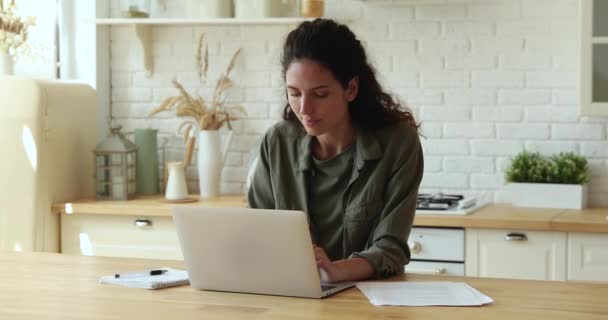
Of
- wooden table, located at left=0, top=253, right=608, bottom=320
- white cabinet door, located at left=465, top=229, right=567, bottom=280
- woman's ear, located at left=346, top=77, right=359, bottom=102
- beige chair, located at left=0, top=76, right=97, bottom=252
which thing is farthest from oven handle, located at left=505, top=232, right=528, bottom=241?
beige chair, located at left=0, top=76, right=97, bottom=252

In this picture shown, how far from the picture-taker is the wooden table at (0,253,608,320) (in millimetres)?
2084

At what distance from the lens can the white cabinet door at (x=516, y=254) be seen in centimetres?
383

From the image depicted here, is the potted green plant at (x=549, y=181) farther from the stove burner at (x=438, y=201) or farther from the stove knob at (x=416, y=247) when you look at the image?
the stove knob at (x=416, y=247)

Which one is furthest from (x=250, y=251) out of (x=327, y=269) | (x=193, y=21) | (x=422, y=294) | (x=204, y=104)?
(x=204, y=104)

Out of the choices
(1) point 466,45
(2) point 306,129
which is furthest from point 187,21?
(2) point 306,129

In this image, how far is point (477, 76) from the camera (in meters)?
4.45

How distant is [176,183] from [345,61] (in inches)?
77.8

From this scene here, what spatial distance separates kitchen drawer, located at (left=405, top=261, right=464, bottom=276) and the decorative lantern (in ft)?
4.91

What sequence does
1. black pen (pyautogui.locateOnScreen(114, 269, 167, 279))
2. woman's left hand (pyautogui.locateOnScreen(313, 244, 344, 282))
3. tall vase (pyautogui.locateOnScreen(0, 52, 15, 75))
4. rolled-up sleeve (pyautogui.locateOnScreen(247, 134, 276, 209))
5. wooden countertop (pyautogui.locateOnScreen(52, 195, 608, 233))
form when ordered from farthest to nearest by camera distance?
1. tall vase (pyautogui.locateOnScreen(0, 52, 15, 75))
2. wooden countertop (pyautogui.locateOnScreen(52, 195, 608, 233))
3. rolled-up sleeve (pyautogui.locateOnScreen(247, 134, 276, 209))
4. black pen (pyautogui.locateOnScreen(114, 269, 167, 279))
5. woman's left hand (pyautogui.locateOnScreen(313, 244, 344, 282))

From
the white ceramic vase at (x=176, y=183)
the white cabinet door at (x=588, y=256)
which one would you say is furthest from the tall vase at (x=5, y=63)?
the white cabinet door at (x=588, y=256)

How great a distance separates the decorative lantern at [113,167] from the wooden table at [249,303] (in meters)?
2.04

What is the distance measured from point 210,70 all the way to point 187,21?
0.33 meters

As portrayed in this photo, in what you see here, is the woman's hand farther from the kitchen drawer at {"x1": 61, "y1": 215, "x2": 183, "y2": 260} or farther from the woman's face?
the kitchen drawer at {"x1": 61, "y1": 215, "x2": 183, "y2": 260}

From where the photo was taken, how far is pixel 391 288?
2.36 metres
